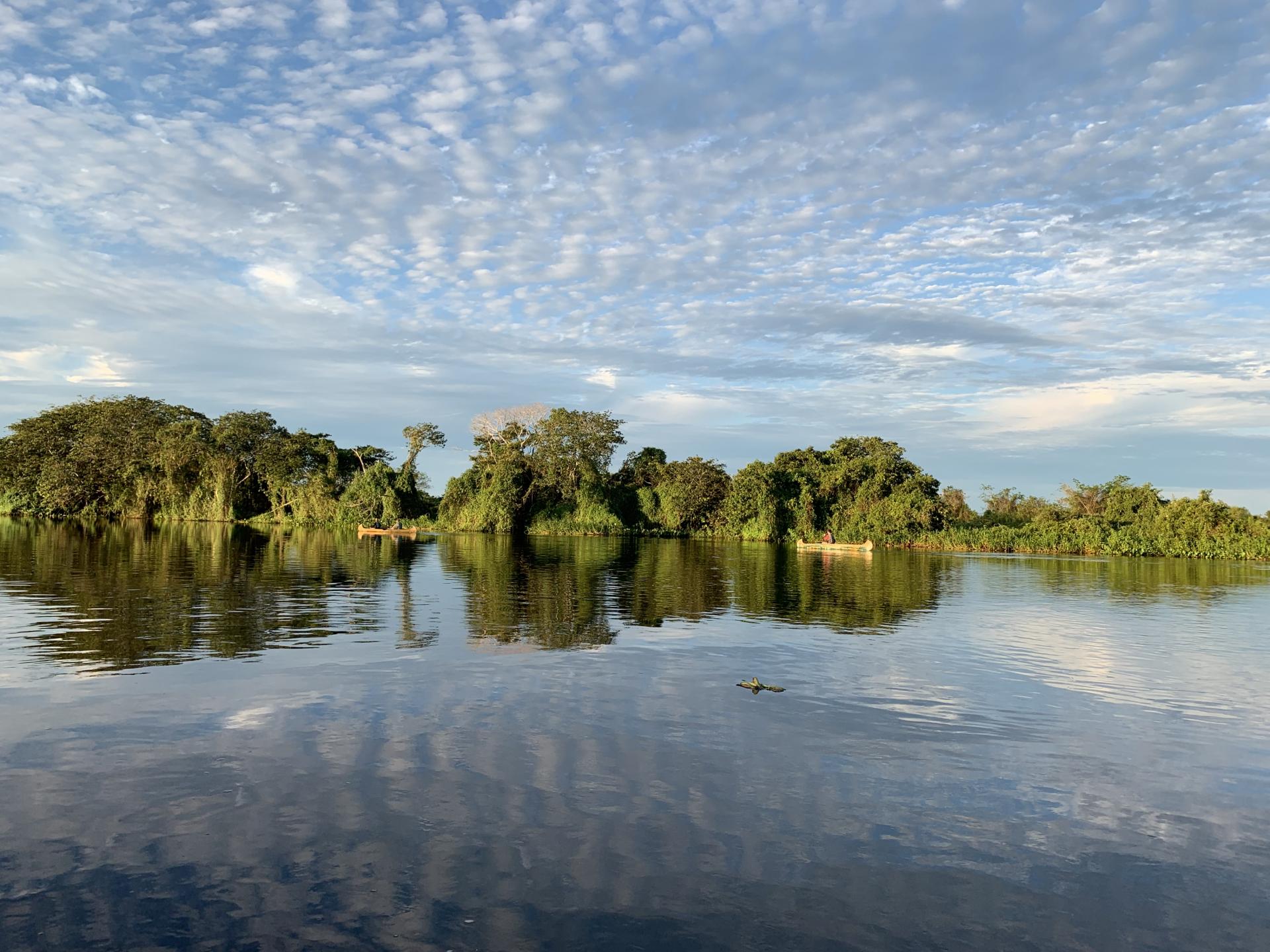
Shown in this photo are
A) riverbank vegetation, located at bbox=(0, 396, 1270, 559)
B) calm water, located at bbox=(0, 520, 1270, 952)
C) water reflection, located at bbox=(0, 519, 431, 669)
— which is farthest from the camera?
riverbank vegetation, located at bbox=(0, 396, 1270, 559)

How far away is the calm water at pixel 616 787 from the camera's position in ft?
18.0

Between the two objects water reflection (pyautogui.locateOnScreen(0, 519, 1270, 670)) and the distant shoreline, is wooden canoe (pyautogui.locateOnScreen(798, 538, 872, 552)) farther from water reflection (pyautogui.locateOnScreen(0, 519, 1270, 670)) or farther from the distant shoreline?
water reflection (pyautogui.locateOnScreen(0, 519, 1270, 670))

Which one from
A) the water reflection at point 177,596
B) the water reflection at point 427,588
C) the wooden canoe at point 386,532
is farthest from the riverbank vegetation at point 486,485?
the water reflection at point 177,596

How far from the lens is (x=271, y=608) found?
65.4ft

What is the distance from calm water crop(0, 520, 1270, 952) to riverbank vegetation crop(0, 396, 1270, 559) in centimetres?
6322

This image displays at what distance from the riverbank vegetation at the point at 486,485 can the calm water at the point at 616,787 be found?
63.2 metres

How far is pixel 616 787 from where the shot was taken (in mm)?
7875

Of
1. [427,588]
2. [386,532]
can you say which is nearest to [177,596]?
[427,588]

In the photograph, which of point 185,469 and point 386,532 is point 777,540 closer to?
point 386,532

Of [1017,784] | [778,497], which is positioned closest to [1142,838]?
[1017,784]

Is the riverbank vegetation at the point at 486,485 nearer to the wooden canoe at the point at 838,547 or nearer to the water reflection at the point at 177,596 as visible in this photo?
the wooden canoe at the point at 838,547

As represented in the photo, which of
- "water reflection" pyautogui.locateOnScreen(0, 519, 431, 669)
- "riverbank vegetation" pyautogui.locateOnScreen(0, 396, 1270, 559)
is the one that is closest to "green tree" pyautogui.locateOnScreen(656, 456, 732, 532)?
"riverbank vegetation" pyautogui.locateOnScreen(0, 396, 1270, 559)

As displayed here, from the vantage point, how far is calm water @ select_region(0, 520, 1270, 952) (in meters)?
5.48

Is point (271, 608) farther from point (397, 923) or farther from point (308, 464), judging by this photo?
point (308, 464)
